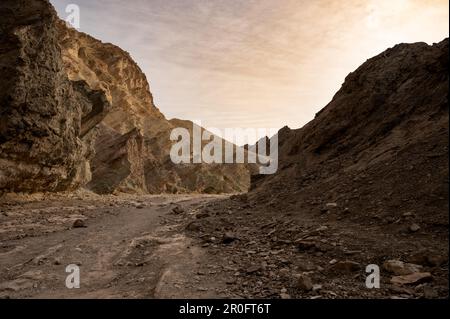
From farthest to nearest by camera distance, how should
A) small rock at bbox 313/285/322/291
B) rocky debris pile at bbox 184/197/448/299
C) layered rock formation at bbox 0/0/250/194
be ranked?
1. layered rock formation at bbox 0/0/250/194
2. small rock at bbox 313/285/322/291
3. rocky debris pile at bbox 184/197/448/299

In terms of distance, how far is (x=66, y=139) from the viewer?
797 inches

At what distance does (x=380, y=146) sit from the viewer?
34.6 feet

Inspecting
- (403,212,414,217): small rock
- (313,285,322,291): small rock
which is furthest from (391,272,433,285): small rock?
(403,212,414,217): small rock

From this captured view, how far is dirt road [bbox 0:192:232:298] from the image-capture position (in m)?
6.25

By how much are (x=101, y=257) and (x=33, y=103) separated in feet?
38.8

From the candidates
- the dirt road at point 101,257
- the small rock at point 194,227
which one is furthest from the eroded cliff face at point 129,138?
the small rock at point 194,227

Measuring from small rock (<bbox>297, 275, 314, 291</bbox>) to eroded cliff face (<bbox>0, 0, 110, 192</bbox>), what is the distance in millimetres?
14520

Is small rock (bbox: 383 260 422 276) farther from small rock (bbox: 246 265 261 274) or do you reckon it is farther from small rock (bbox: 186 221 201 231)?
small rock (bbox: 186 221 201 231)

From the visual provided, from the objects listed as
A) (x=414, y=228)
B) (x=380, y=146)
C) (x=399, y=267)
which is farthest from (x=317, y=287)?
(x=380, y=146)

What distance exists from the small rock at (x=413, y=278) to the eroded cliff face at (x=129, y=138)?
32.9m

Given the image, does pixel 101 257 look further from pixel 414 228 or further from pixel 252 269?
pixel 414 228

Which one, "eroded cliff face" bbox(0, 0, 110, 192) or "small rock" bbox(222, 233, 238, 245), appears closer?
"small rock" bbox(222, 233, 238, 245)

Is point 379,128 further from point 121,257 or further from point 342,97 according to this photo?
point 121,257

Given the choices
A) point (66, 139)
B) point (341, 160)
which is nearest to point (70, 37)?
point (66, 139)
